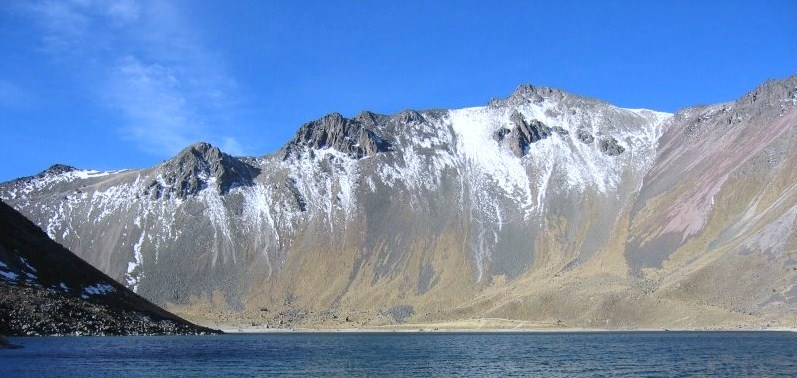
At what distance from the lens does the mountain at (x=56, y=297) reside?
10319cm

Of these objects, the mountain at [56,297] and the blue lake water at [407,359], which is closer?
the blue lake water at [407,359]

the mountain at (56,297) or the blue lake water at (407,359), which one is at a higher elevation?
the mountain at (56,297)

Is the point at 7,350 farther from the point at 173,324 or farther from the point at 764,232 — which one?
the point at 764,232

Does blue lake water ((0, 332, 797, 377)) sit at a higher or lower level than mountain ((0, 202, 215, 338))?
lower

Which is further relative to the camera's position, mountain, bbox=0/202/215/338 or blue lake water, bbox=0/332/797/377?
mountain, bbox=0/202/215/338

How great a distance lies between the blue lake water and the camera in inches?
2702

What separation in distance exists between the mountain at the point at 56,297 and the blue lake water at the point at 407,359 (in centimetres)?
451

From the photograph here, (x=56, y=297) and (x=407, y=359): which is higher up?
(x=56, y=297)

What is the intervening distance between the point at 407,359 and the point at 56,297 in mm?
57713

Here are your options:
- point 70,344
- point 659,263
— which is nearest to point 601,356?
point 70,344

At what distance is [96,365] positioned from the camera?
7106cm

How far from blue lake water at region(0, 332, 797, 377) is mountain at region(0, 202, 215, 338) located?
4509 mm

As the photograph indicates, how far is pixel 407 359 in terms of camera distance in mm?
87625

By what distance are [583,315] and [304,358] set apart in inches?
4229
